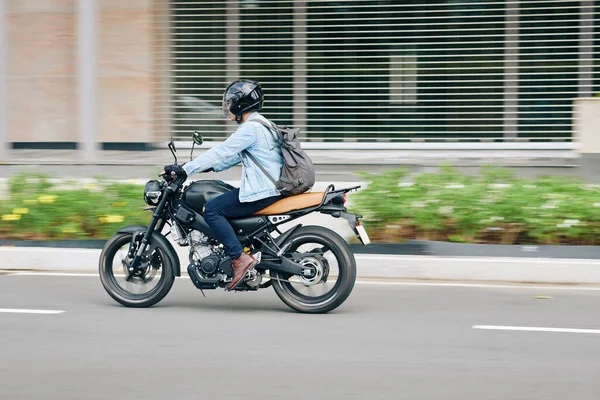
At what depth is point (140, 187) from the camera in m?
10.9

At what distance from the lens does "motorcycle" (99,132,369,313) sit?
7320 mm

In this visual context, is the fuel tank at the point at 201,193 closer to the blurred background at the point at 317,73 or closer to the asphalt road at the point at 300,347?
the asphalt road at the point at 300,347

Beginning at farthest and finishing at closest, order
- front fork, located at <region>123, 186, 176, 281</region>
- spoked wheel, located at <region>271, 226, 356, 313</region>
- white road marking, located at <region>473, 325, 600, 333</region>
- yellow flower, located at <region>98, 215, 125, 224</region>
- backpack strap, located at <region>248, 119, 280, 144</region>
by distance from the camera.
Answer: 1. yellow flower, located at <region>98, 215, 125, 224</region>
2. front fork, located at <region>123, 186, 176, 281</region>
3. backpack strap, located at <region>248, 119, 280, 144</region>
4. spoked wheel, located at <region>271, 226, 356, 313</region>
5. white road marking, located at <region>473, 325, 600, 333</region>


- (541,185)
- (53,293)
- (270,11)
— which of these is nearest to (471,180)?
(541,185)

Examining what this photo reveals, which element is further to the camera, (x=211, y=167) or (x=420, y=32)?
(x=420, y=32)

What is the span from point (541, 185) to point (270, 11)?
614cm

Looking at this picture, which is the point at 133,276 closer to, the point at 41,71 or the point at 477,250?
the point at 477,250

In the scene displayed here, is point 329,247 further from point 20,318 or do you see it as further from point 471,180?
point 471,180

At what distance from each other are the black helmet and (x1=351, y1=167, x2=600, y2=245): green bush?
2.86m

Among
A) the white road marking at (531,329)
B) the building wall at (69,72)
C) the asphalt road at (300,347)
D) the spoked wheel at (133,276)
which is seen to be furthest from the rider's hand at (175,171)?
the building wall at (69,72)

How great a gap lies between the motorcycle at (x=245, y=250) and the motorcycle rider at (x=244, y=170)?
3.7 inches

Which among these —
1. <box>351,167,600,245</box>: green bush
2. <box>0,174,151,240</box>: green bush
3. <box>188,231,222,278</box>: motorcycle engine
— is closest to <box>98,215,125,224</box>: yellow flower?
<box>0,174,151,240</box>: green bush

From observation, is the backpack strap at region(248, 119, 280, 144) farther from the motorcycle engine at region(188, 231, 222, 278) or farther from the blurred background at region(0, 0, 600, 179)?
the blurred background at region(0, 0, 600, 179)

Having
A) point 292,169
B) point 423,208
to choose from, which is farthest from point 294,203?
point 423,208
